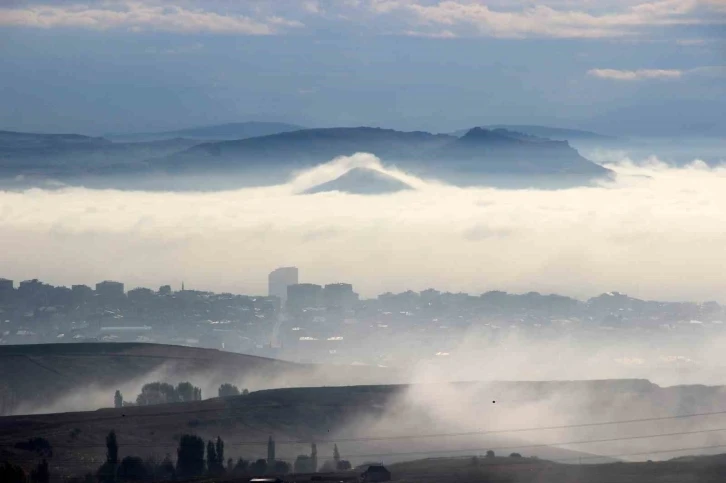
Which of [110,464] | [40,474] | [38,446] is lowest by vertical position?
[40,474]

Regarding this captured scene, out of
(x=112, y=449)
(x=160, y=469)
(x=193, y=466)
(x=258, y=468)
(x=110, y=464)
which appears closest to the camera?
(x=258, y=468)

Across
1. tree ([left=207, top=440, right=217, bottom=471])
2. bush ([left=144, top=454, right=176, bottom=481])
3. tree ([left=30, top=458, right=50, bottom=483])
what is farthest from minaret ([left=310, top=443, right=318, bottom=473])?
tree ([left=30, top=458, right=50, bottom=483])

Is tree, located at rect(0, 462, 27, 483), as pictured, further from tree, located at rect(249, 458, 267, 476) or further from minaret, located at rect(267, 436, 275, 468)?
minaret, located at rect(267, 436, 275, 468)

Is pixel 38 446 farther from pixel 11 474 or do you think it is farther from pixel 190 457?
pixel 11 474

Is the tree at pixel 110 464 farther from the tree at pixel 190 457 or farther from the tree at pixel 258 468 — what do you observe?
the tree at pixel 258 468

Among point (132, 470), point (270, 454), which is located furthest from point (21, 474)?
point (270, 454)

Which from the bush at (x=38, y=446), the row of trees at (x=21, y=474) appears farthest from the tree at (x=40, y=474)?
the bush at (x=38, y=446)

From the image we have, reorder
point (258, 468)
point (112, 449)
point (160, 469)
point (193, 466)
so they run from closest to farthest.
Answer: point (258, 468), point (160, 469), point (193, 466), point (112, 449)

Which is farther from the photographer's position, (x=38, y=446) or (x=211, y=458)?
(x=38, y=446)
